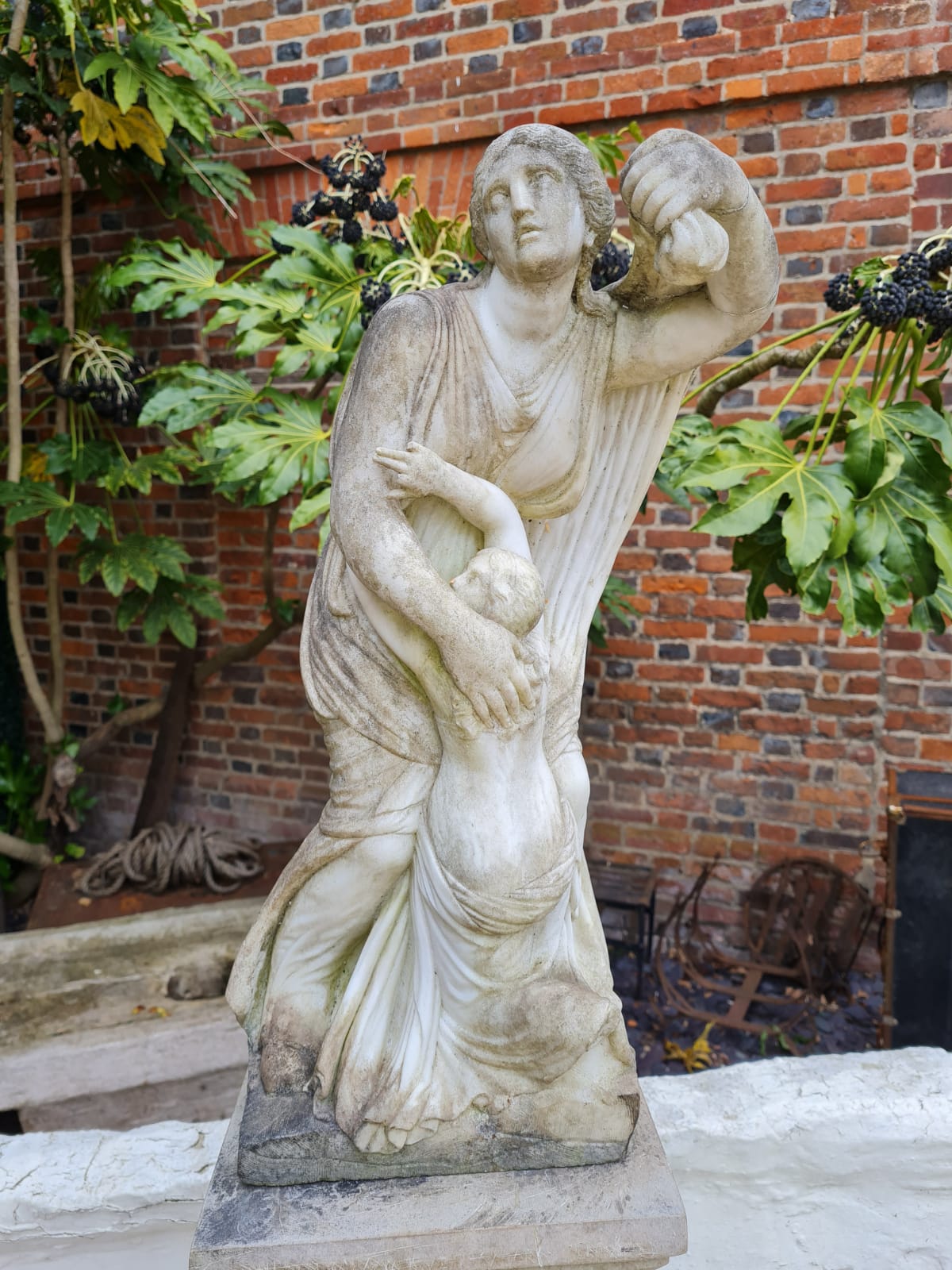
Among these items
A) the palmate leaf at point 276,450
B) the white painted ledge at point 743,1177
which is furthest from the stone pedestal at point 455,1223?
the palmate leaf at point 276,450

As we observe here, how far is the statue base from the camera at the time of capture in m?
1.57

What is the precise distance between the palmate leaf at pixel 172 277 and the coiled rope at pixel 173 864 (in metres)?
2.09

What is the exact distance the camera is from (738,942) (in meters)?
3.92

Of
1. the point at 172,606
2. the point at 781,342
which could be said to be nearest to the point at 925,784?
the point at 781,342

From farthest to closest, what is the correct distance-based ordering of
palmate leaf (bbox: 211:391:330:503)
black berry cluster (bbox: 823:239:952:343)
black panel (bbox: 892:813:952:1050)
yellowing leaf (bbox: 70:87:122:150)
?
yellowing leaf (bbox: 70:87:122:150) → black panel (bbox: 892:813:952:1050) → palmate leaf (bbox: 211:391:330:503) → black berry cluster (bbox: 823:239:952:343)

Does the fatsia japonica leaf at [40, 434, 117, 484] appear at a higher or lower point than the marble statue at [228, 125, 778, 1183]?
higher

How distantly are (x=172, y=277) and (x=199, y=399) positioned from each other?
392mm

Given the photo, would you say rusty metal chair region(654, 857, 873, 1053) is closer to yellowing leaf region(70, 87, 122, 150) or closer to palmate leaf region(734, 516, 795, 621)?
palmate leaf region(734, 516, 795, 621)

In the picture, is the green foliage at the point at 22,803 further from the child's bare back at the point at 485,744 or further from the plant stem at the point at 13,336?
the child's bare back at the point at 485,744

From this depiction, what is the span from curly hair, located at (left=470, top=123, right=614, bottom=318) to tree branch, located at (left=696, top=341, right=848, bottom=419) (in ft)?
3.24

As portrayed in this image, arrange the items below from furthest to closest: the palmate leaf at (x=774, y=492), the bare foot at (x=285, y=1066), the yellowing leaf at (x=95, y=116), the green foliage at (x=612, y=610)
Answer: the green foliage at (x=612, y=610) < the yellowing leaf at (x=95, y=116) < the palmate leaf at (x=774, y=492) < the bare foot at (x=285, y=1066)

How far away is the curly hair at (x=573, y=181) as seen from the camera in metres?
1.50

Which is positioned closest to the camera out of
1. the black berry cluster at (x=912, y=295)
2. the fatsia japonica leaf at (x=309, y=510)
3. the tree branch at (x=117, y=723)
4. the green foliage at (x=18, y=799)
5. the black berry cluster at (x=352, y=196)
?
the black berry cluster at (x=912, y=295)

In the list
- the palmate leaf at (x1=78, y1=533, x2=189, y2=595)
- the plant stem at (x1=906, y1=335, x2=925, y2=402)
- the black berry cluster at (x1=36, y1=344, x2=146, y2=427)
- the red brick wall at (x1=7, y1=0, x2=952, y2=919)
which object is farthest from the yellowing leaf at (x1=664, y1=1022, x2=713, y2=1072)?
the black berry cluster at (x1=36, y1=344, x2=146, y2=427)
